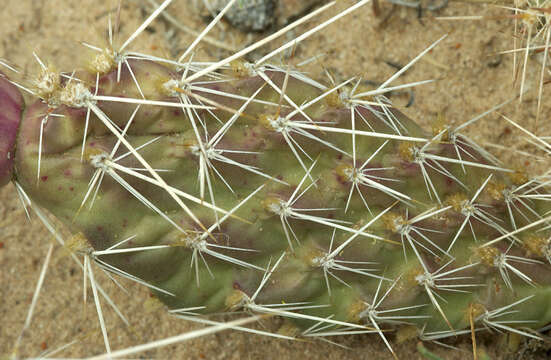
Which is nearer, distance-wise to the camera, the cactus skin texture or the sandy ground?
the cactus skin texture

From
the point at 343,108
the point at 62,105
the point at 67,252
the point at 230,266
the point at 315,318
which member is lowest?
the point at 315,318

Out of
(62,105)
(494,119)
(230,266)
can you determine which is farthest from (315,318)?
(494,119)

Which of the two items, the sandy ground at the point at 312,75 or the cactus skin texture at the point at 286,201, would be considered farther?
the sandy ground at the point at 312,75

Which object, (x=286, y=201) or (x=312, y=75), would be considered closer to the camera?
(x=286, y=201)

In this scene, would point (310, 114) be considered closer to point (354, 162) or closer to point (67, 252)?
point (354, 162)
